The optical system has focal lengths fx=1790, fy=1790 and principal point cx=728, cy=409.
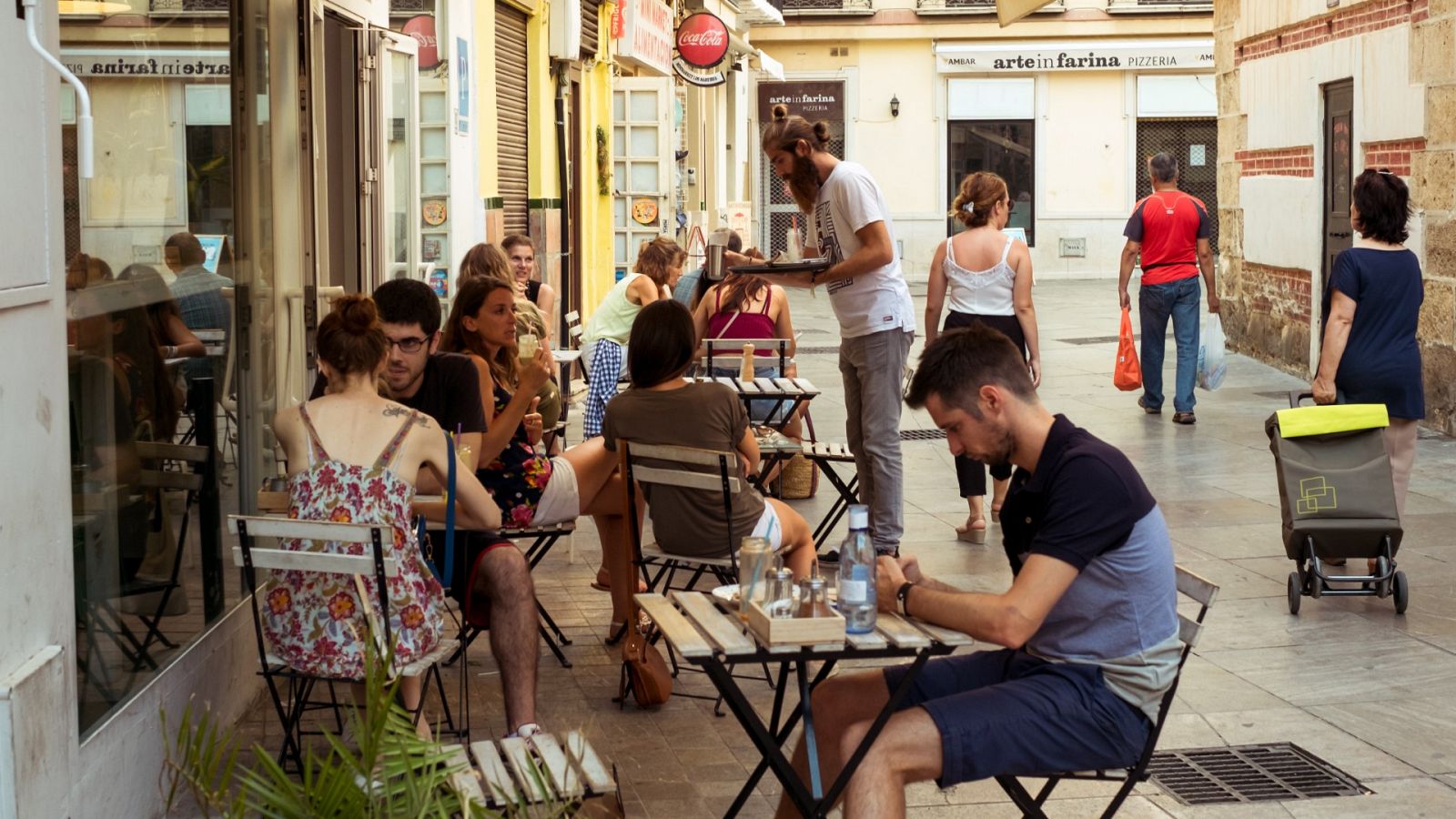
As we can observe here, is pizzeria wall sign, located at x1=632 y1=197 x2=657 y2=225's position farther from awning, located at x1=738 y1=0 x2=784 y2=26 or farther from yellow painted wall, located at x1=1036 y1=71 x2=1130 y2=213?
yellow painted wall, located at x1=1036 y1=71 x2=1130 y2=213

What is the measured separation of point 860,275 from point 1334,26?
888 cm

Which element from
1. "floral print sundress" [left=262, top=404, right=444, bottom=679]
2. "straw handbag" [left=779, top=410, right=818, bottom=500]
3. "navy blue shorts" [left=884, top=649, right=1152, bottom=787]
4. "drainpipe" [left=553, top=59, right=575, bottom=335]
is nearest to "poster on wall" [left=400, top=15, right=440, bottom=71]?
"straw handbag" [left=779, top=410, right=818, bottom=500]

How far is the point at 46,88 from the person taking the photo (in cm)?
397

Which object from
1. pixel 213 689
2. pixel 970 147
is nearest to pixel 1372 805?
pixel 213 689

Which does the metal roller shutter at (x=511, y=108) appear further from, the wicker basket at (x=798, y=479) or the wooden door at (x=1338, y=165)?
the wooden door at (x=1338, y=165)

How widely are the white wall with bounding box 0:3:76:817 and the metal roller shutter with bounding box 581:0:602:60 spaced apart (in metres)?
12.9

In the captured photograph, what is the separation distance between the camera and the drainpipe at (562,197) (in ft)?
51.1

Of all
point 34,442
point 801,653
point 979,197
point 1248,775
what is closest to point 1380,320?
point 979,197

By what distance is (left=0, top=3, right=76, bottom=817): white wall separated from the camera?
3.68 meters

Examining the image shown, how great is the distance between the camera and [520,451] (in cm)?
622

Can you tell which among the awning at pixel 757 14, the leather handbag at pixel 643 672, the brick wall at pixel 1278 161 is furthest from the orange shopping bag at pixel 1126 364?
the awning at pixel 757 14

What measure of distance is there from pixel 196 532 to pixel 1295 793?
331cm

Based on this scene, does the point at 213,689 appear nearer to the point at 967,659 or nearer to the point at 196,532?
the point at 196,532

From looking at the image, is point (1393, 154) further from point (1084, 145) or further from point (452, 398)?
point (1084, 145)
